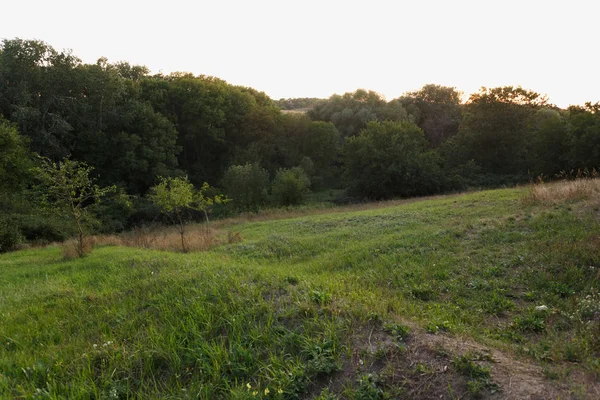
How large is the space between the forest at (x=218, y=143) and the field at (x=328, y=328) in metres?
19.5

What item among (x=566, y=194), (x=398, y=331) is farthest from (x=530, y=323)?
(x=566, y=194)

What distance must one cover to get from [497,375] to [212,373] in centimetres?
278

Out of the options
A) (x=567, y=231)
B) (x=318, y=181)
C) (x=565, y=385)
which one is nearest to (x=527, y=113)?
(x=318, y=181)

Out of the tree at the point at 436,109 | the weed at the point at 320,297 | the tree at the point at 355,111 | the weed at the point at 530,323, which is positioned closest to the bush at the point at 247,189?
the tree at the point at 355,111

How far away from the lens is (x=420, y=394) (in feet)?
10.8

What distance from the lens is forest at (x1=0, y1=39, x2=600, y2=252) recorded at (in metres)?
30.4

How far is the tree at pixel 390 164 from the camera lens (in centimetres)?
3528

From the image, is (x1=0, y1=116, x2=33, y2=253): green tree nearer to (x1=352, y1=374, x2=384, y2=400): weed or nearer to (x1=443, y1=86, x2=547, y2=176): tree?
(x1=352, y1=374, x2=384, y2=400): weed

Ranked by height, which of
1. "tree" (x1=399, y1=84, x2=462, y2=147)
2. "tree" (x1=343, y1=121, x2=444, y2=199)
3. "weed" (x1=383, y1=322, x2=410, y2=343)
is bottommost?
"weed" (x1=383, y1=322, x2=410, y2=343)

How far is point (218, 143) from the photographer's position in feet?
165

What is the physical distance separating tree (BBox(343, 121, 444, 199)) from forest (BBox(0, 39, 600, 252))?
119mm

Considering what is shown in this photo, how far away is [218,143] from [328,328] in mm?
48422

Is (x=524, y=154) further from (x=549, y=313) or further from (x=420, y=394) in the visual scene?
(x=420, y=394)

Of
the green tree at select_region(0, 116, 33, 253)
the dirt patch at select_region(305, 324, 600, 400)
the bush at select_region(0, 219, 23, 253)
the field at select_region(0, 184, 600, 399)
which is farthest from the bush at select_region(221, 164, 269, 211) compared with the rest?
the dirt patch at select_region(305, 324, 600, 400)
